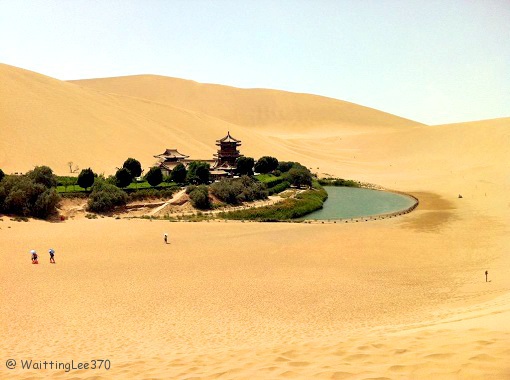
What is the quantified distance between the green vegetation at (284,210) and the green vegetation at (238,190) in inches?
112

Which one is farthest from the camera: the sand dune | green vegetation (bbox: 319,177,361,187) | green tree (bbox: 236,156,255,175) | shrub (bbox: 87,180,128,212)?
the sand dune

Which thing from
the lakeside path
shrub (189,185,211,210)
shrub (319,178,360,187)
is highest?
shrub (319,178,360,187)

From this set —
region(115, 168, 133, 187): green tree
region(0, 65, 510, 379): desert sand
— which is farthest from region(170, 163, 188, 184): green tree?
region(0, 65, 510, 379): desert sand

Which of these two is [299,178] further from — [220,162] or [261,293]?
[261,293]

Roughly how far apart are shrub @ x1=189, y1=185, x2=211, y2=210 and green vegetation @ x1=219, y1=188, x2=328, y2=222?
2620 mm

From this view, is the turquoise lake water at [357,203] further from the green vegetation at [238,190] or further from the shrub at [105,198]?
the shrub at [105,198]

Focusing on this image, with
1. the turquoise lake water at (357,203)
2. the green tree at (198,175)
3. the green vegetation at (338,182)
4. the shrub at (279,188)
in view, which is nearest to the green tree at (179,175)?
the green tree at (198,175)

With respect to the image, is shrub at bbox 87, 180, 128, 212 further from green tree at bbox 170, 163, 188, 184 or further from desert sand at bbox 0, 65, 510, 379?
green tree at bbox 170, 163, 188, 184

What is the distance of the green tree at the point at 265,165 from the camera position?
5497 centimetres

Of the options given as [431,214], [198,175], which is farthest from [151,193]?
[431,214]

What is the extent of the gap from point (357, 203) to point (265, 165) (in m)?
14.3

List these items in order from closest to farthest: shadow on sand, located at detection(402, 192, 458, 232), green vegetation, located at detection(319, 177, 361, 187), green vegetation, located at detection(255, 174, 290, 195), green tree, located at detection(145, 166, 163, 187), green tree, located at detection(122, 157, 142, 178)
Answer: shadow on sand, located at detection(402, 192, 458, 232) → green tree, located at detection(145, 166, 163, 187) → green tree, located at detection(122, 157, 142, 178) → green vegetation, located at detection(255, 174, 290, 195) → green vegetation, located at detection(319, 177, 361, 187)

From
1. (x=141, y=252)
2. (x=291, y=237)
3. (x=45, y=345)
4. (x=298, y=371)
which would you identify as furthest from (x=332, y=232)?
(x=298, y=371)

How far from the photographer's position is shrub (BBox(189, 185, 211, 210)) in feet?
127
